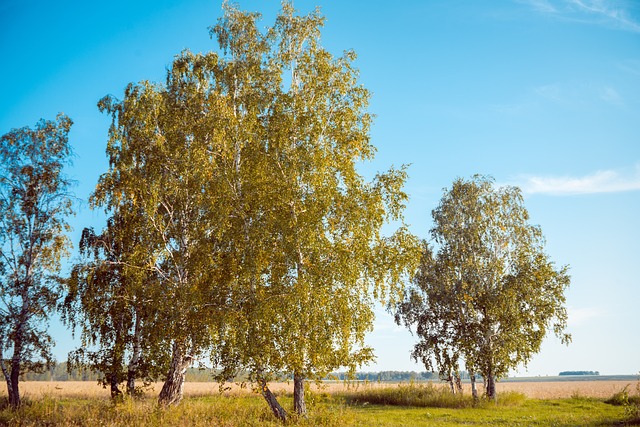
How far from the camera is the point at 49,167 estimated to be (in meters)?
31.6

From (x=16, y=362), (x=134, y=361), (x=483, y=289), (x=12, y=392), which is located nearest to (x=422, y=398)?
(x=483, y=289)

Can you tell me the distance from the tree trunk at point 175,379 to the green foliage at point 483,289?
19.9 m

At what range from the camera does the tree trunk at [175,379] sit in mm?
24766

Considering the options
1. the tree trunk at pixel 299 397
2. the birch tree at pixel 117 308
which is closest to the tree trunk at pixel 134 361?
the birch tree at pixel 117 308

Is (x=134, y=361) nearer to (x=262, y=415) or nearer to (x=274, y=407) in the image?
(x=262, y=415)

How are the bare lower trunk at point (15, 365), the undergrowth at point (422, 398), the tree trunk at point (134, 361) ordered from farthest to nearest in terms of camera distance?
the undergrowth at point (422, 398) < the bare lower trunk at point (15, 365) < the tree trunk at point (134, 361)

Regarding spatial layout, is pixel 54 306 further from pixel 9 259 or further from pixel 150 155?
pixel 150 155

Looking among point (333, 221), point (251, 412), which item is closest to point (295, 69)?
point (333, 221)

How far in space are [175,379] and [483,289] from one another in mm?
22466

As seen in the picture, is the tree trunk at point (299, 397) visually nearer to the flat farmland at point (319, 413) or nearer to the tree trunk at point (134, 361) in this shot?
the flat farmland at point (319, 413)

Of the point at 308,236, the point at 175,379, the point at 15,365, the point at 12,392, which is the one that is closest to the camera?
the point at 308,236

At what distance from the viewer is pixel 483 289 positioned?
119ft

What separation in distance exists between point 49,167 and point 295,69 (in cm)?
1808

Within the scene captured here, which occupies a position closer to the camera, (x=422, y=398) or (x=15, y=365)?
(x=15, y=365)
